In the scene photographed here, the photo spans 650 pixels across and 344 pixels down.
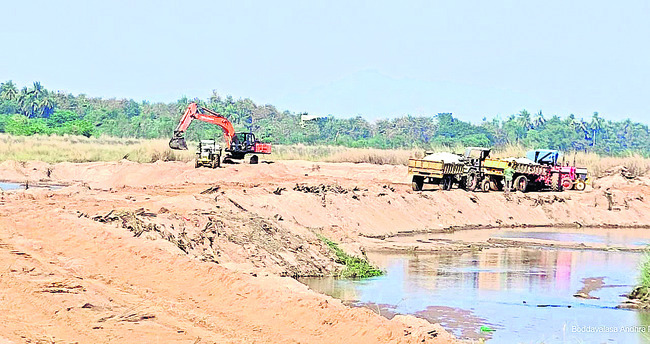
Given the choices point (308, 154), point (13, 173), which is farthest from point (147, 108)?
point (13, 173)

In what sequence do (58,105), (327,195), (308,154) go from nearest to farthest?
(327,195) → (308,154) → (58,105)

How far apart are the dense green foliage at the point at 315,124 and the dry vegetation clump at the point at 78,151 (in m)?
28.0

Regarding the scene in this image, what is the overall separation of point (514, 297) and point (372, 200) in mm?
15052

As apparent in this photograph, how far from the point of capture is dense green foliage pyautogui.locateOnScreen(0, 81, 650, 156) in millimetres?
103125

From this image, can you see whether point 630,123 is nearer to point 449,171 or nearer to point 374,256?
point 449,171

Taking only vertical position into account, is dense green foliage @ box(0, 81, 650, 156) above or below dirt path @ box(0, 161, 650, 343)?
above

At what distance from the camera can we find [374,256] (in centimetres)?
2633

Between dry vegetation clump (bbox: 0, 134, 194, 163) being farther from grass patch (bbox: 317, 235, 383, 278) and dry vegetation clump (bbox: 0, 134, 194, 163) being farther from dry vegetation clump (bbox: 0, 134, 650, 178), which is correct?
grass patch (bbox: 317, 235, 383, 278)

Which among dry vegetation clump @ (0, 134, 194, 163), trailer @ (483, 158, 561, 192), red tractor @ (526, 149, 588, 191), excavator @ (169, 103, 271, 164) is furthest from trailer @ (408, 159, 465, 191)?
dry vegetation clump @ (0, 134, 194, 163)

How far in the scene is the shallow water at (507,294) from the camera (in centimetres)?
1681

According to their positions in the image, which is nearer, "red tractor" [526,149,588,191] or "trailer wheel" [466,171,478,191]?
"trailer wheel" [466,171,478,191]

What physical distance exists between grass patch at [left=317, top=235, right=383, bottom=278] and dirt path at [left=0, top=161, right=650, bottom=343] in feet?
1.11

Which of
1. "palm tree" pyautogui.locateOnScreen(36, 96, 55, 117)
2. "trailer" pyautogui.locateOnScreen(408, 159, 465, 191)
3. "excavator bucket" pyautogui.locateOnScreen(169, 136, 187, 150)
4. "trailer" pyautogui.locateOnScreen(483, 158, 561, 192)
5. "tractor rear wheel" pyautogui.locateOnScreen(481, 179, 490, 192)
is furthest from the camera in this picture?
"palm tree" pyautogui.locateOnScreen(36, 96, 55, 117)

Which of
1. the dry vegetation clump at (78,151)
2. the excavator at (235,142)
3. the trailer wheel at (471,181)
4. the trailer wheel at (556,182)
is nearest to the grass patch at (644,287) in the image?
the trailer wheel at (471,181)
